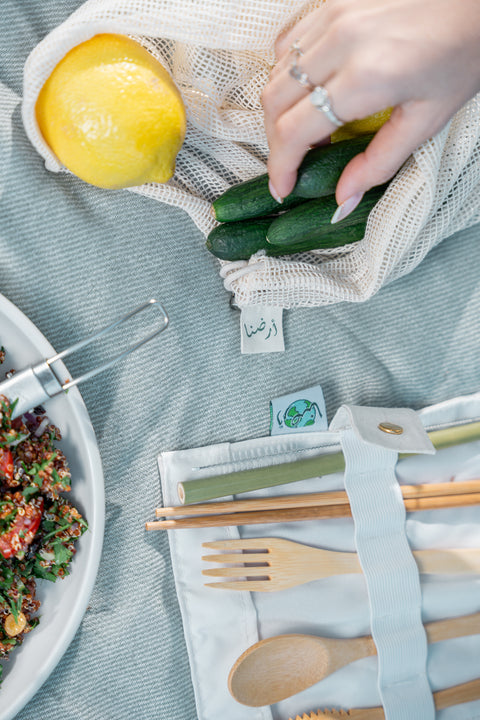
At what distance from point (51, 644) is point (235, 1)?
82 centimetres

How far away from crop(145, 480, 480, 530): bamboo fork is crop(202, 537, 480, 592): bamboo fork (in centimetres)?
4

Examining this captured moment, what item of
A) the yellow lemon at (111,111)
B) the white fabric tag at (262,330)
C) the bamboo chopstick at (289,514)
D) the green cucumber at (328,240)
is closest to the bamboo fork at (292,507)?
the bamboo chopstick at (289,514)

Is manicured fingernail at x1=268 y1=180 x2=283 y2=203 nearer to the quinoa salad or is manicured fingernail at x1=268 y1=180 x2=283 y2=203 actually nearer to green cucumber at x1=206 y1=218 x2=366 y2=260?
green cucumber at x1=206 y1=218 x2=366 y2=260

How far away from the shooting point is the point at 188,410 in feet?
2.86

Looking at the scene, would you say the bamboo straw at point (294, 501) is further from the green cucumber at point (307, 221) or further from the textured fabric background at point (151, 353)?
the green cucumber at point (307, 221)

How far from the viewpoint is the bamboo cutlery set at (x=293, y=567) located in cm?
83

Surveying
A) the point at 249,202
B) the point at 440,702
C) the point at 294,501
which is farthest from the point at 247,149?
the point at 440,702

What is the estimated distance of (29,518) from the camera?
27.2 inches

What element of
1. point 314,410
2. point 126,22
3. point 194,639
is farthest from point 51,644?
point 126,22

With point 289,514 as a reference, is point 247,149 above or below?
above

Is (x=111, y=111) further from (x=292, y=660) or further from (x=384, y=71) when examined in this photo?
(x=292, y=660)

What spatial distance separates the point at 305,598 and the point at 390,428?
295 millimetres

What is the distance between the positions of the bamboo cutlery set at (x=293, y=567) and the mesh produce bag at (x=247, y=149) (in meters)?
0.30

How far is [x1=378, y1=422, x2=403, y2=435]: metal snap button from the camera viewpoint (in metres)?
0.82
